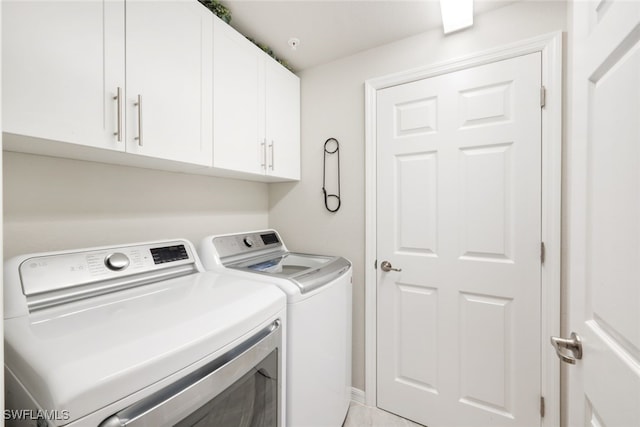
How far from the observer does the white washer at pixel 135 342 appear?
0.57 meters

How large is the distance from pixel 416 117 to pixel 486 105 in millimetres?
375

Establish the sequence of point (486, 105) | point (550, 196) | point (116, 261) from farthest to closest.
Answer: point (486, 105), point (550, 196), point (116, 261)

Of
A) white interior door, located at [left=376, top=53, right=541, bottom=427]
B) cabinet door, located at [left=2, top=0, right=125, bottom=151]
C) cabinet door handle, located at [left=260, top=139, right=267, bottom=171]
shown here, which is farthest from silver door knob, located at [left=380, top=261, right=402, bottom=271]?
cabinet door, located at [left=2, top=0, right=125, bottom=151]

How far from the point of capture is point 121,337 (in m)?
0.69

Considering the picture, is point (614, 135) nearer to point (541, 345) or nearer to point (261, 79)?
point (541, 345)

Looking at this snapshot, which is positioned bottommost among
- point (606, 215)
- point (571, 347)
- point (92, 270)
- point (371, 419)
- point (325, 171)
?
point (371, 419)

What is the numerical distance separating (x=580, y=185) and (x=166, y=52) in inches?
61.8

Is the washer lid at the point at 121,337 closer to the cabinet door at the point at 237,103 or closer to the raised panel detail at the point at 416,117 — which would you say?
the cabinet door at the point at 237,103

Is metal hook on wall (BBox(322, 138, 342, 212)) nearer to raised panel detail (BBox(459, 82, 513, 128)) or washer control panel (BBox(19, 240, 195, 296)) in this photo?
raised panel detail (BBox(459, 82, 513, 128))

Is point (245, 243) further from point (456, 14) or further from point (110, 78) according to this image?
point (456, 14)

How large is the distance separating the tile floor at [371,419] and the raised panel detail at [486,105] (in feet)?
6.11

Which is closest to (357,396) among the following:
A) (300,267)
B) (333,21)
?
(300,267)

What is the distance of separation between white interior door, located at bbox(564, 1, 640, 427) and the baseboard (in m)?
1.34

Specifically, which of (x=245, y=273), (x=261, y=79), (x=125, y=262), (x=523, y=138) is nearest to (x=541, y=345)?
(x=523, y=138)
